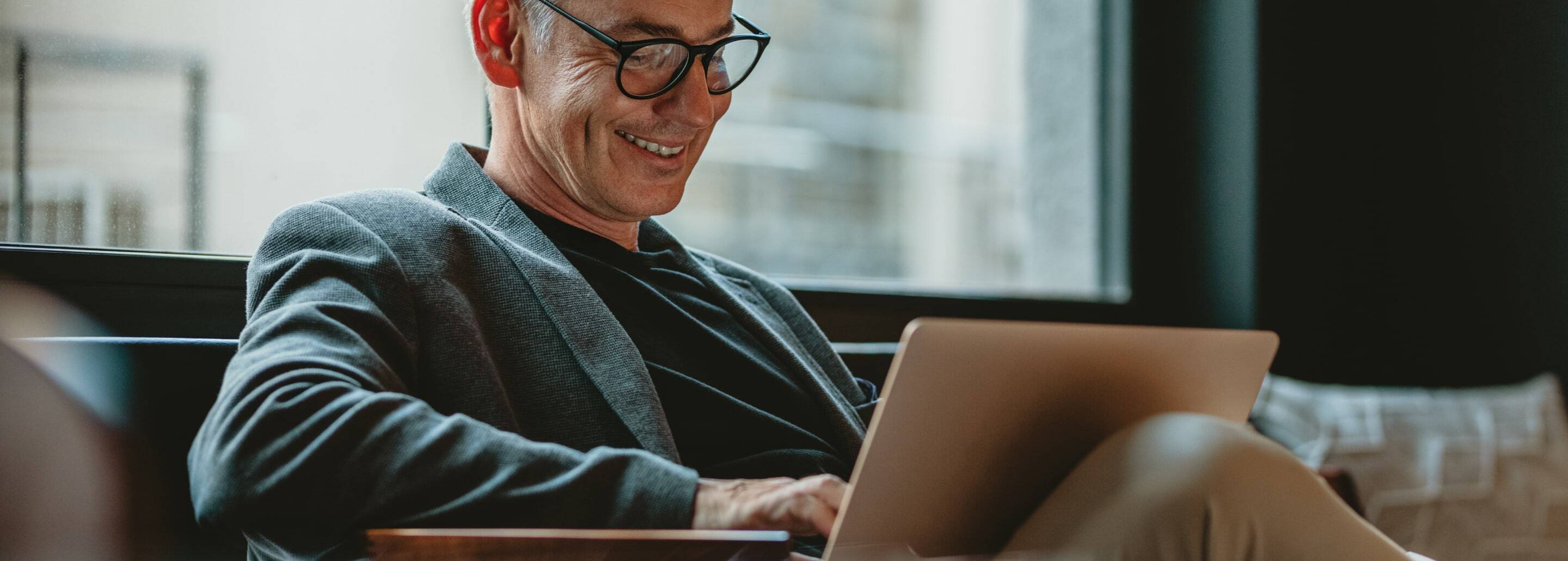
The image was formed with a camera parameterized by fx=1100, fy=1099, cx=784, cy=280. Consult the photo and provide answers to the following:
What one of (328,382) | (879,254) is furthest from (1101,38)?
(328,382)

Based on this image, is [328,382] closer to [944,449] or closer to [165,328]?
[944,449]

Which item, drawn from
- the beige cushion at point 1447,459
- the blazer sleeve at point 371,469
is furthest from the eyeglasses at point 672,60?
the beige cushion at point 1447,459

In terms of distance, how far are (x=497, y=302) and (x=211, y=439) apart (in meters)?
0.34

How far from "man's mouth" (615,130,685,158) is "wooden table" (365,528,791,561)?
2.31 feet

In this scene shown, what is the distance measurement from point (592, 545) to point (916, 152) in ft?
8.92

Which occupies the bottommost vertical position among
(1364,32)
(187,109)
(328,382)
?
(328,382)

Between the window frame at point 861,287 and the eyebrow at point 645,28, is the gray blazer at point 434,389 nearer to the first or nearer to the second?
the eyebrow at point 645,28

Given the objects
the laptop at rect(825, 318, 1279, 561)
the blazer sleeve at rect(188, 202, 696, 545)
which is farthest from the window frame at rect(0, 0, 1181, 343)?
the laptop at rect(825, 318, 1279, 561)

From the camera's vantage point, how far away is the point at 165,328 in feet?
4.47

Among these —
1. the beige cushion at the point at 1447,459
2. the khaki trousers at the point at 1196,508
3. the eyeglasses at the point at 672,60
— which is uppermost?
the eyeglasses at the point at 672,60

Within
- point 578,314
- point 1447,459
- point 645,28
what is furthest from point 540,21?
point 1447,459

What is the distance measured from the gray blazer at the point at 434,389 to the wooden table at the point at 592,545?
8cm

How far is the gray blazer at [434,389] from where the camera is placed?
2.48 ft

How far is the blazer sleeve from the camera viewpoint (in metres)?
0.75
